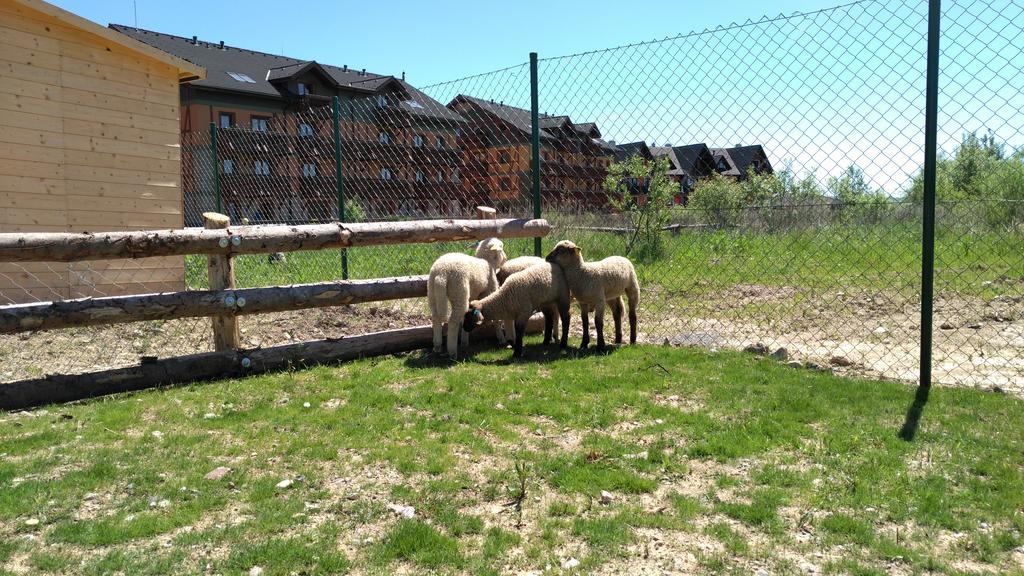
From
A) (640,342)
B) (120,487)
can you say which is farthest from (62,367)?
(640,342)

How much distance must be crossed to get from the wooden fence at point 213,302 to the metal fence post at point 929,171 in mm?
4659

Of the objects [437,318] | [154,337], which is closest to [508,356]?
[437,318]

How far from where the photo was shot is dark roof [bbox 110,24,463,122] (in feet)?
119

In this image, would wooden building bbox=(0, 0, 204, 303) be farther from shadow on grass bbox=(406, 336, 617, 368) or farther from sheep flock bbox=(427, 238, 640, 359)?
sheep flock bbox=(427, 238, 640, 359)

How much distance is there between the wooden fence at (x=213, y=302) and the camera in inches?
225

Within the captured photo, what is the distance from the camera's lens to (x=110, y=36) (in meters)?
9.68

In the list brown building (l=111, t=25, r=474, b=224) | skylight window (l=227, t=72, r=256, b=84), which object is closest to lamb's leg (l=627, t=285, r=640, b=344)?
brown building (l=111, t=25, r=474, b=224)

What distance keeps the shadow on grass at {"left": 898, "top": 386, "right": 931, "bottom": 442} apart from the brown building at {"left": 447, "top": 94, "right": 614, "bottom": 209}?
4.03 metres

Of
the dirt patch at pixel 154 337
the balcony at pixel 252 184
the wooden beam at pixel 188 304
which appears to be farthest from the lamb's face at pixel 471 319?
the balcony at pixel 252 184

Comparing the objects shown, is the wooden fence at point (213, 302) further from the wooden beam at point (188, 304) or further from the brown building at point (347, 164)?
the brown building at point (347, 164)

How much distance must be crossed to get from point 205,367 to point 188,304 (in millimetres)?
601

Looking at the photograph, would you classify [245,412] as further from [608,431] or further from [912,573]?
[912,573]

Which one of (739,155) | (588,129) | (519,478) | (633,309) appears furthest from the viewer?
(739,155)

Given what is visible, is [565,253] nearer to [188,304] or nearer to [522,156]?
[522,156]
